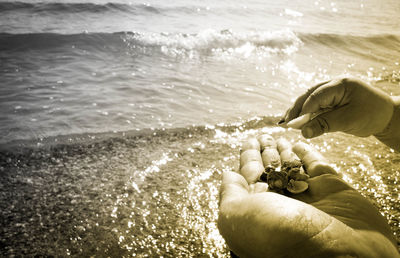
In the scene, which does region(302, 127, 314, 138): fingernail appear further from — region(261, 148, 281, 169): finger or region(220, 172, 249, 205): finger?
region(220, 172, 249, 205): finger

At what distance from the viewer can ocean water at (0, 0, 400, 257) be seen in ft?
7.74

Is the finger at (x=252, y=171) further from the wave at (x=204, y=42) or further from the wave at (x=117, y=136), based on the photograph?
the wave at (x=204, y=42)

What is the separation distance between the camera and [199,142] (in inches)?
149

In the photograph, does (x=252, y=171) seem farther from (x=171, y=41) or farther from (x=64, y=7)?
(x=64, y=7)

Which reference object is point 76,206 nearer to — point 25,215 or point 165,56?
point 25,215

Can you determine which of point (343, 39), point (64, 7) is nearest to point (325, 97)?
point (343, 39)

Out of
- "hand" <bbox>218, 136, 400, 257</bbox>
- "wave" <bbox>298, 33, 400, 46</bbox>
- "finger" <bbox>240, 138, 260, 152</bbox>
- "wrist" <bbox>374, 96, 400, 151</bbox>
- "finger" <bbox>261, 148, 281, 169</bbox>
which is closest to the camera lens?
"hand" <bbox>218, 136, 400, 257</bbox>

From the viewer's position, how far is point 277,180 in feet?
7.56

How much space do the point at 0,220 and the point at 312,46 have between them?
10306mm

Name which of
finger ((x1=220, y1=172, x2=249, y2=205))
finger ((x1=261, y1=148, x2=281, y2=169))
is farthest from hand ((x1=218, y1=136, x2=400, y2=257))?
finger ((x1=261, y1=148, x2=281, y2=169))

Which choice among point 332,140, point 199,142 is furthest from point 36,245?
point 332,140

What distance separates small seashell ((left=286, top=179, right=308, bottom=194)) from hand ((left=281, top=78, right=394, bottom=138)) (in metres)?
0.40

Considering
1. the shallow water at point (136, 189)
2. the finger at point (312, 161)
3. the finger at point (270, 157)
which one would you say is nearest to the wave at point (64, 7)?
the shallow water at point (136, 189)

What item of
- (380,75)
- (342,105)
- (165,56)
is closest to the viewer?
(342,105)
